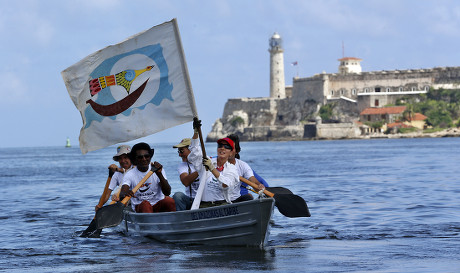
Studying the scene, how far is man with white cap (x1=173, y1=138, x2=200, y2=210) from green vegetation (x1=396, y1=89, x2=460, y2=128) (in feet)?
340

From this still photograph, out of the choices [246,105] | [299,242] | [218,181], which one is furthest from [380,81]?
[218,181]

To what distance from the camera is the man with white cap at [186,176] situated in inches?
508

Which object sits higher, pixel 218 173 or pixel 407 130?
pixel 218 173

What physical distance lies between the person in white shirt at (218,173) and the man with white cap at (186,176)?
32 cm

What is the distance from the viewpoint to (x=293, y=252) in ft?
41.8

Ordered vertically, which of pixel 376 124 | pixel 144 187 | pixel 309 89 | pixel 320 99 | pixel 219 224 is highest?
pixel 309 89

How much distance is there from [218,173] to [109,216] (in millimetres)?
2610

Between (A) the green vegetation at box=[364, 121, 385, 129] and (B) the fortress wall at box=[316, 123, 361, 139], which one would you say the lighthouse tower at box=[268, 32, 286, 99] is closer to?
(B) the fortress wall at box=[316, 123, 361, 139]

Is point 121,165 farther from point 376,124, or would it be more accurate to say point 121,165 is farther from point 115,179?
point 376,124

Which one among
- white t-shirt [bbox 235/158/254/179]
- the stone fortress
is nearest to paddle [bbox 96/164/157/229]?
white t-shirt [bbox 235/158/254/179]

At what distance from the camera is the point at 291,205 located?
13.7 m

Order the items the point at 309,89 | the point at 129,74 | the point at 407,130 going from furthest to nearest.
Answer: the point at 309,89 < the point at 407,130 < the point at 129,74

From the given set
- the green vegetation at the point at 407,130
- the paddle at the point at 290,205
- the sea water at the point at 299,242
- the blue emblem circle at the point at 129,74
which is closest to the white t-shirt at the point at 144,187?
the sea water at the point at 299,242

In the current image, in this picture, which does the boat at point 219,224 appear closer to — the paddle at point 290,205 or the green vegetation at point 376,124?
the paddle at point 290,205
